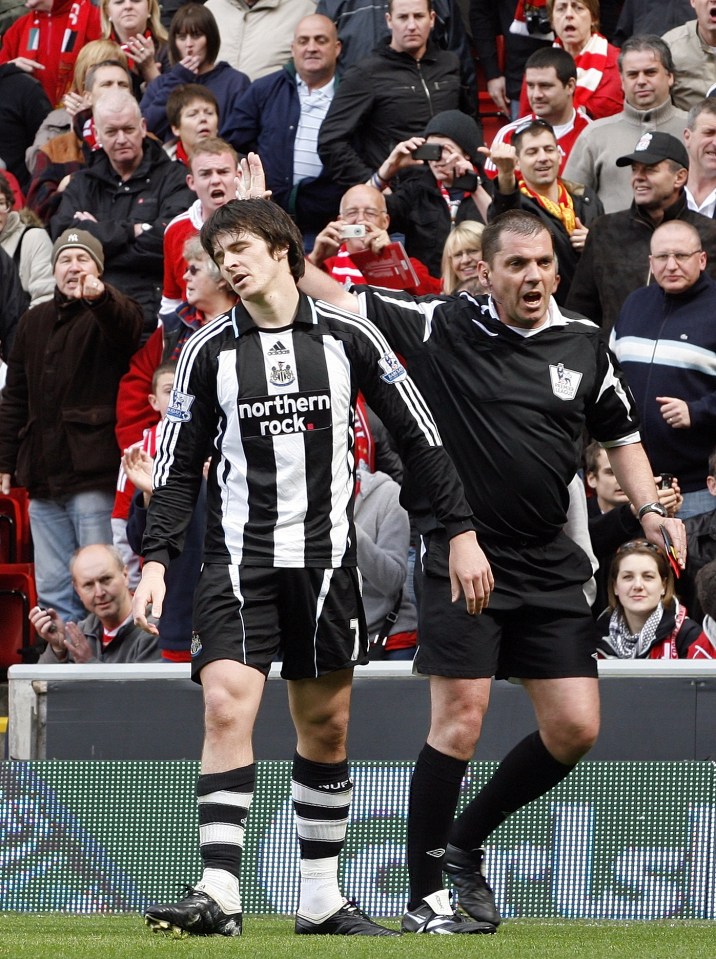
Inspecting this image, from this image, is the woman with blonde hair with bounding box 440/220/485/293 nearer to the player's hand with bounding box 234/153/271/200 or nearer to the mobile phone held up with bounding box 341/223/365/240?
the mobile phone held up with bounding box 341/223/365/240

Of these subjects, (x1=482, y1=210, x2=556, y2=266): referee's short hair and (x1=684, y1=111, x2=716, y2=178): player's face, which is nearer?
(x1=482, y1=210, x2=556, y2=266): referee's short hair

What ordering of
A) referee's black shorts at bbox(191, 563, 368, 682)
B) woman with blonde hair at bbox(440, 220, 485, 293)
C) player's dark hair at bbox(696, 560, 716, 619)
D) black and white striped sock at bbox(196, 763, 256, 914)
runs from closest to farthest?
black and white striped sock at bbox(196, 763, 256, 914) < referee's black shorts at bbox(191, 563, 368, 682) < player's dark hair at bbox(696, 560, 716, 619) < woman with blonde hair at bbox(440, 220, 485, 293)

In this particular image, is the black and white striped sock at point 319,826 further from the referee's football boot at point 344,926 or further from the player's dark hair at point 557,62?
the player's dark hair at point 557,62

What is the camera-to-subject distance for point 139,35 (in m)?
12.4

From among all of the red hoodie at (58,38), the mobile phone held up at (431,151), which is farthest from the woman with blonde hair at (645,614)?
the red hoodie at (58,38)

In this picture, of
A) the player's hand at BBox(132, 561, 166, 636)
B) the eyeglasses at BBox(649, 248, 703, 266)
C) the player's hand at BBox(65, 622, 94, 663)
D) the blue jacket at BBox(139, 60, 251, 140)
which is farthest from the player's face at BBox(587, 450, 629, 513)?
the blue jacket at BBox(139, 60, 251, 140)

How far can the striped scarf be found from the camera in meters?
8.85

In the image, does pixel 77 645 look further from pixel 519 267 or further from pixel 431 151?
pixel 519 267

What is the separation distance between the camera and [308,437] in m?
4.96

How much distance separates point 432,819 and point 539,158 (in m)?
4.67

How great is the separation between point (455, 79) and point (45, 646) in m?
4.72

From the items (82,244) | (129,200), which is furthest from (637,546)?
(129,200)

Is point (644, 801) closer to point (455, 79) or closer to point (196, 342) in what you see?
point (196, 342)

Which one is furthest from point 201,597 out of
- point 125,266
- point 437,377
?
point 125,266
